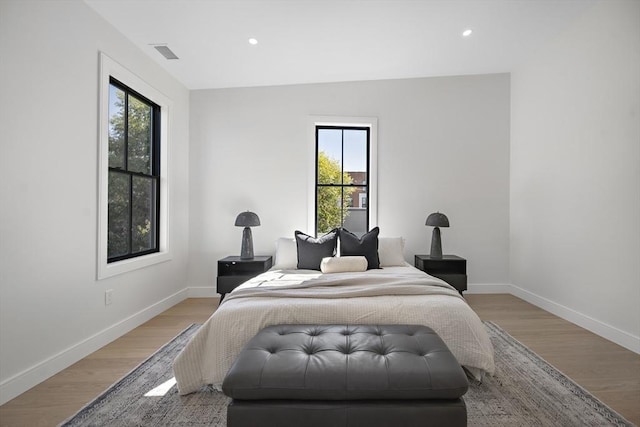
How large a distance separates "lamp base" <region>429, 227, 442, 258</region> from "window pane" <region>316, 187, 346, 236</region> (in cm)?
122

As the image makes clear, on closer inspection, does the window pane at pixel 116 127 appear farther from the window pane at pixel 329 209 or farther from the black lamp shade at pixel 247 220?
the window pane at pixel 329 209

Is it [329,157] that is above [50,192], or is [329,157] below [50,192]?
above

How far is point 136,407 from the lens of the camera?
195cm

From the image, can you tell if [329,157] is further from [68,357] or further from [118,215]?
[68,357]

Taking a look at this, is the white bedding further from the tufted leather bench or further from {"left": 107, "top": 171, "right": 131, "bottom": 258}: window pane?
{"left": 107, "top": 171, "right": 131, "bottom": 258}: window pane

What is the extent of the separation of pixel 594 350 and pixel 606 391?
30.5 inches

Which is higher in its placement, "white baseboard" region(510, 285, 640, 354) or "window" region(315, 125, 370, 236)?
"window" region(315, 125, 370, 236)

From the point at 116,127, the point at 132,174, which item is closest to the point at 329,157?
the point at 132,174

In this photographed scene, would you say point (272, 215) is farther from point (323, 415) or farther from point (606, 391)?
point (606, 391)

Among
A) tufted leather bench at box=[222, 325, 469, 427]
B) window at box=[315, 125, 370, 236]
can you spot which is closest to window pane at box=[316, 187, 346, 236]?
window at box=[315, 125, 370, 236]

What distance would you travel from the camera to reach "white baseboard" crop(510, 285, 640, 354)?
278 cm

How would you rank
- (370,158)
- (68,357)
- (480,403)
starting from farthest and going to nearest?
(370,158), (68,357), (480,403)

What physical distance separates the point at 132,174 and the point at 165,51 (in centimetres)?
131

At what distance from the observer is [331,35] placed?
333cm
